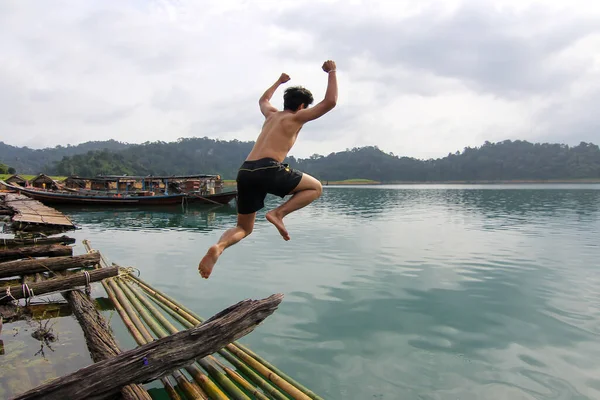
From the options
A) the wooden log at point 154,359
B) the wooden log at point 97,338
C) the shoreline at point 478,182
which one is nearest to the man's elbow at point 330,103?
the wooden log at point 154,359

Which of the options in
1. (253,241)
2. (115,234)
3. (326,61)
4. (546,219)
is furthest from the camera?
(546,219)

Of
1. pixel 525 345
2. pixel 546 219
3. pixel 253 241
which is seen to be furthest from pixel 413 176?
pixel 525 345

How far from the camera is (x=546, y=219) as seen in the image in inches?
1219

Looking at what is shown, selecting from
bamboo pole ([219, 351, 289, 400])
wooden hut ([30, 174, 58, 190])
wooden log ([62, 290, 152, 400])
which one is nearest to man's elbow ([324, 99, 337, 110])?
wooden log ([62, 290, 152, 400])

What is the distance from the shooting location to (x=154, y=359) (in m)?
3.74

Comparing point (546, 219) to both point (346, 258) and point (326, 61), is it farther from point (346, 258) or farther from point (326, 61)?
point (326, 61)

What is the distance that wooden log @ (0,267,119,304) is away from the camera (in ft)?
22.8

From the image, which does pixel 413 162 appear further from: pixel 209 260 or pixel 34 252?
pixel 209 260

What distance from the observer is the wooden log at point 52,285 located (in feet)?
22.8

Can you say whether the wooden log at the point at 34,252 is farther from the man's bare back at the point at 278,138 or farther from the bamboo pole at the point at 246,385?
the man's bare back at the point at 278,138

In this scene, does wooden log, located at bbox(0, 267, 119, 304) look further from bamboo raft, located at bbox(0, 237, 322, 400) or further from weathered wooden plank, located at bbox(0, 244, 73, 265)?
weathered wooden plank, located at bbox(0, 244, 73, 265)

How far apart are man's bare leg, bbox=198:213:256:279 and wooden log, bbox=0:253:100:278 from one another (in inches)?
286

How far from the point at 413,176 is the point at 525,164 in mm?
40377

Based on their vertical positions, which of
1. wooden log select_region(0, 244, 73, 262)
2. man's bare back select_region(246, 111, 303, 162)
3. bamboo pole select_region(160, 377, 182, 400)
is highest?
man's bare back select_region(246, 111, 303, 162)
